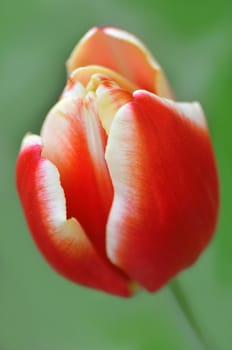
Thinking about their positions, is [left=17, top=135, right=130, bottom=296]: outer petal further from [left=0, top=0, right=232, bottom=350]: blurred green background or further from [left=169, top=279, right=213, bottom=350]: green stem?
[left=0, top=0, right=232, bottom=350]: blurred green background

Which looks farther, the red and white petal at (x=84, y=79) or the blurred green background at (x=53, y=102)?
the blurred green background at (x=53, y=102)

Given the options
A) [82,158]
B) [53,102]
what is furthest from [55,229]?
[53,102]

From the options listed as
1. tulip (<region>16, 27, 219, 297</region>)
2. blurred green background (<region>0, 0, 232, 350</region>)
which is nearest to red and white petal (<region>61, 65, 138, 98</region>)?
tulip (<region>16, 27, 219, 297</region>)

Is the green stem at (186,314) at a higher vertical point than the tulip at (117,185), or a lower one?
lower

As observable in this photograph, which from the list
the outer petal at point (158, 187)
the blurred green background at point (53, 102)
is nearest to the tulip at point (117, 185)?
the outer petal at point (158, 187)

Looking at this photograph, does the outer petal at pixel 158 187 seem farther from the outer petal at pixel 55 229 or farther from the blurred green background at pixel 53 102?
the blurred green background at pixel 53 102

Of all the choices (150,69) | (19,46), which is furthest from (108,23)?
(150,69)

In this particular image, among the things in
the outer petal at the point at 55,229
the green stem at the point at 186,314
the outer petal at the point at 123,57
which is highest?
the outer petal at the point at 123,57
